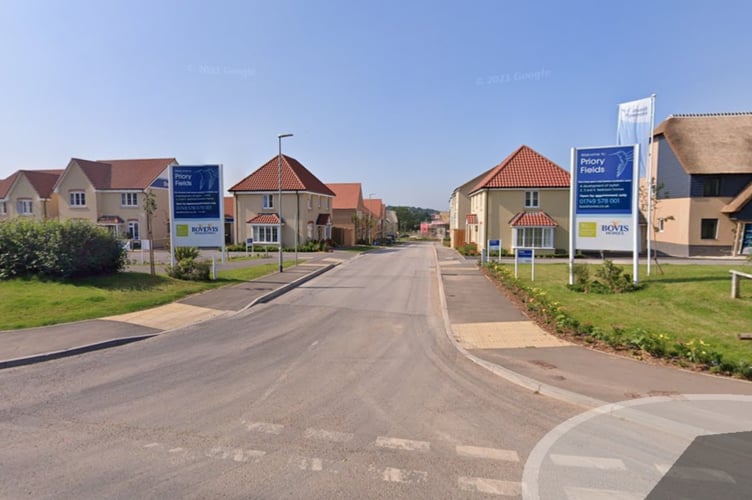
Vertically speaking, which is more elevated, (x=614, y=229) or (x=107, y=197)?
(x=107, y=197)

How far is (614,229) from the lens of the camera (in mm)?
14969

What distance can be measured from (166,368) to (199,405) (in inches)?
84.6

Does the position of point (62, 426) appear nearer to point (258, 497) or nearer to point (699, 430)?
point (258, 497)

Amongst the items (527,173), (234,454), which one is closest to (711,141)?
(527,173)

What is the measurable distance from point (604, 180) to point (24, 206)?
195ft

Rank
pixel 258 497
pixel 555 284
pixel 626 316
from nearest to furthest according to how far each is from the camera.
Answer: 1. pixel 258 497
2. pixel 626 316
3. pixel 555 284

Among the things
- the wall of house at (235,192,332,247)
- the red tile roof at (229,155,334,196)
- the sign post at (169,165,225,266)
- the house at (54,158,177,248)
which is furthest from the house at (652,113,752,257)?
the house at (54,158,177,248)

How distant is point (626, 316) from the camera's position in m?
10.7

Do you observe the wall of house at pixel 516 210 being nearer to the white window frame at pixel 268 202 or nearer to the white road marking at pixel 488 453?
the white window frame at pixel 268 202

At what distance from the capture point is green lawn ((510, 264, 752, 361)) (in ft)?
29.2

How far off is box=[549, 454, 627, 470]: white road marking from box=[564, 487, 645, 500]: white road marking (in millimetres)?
448

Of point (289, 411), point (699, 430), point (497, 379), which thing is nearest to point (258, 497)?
point (289, 411)

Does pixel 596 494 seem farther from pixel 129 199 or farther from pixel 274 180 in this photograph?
pixel 129 199

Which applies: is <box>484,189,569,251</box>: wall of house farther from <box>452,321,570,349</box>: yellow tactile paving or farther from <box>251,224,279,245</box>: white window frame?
<box>452,321,570,349</box>: yellow tactile paving
